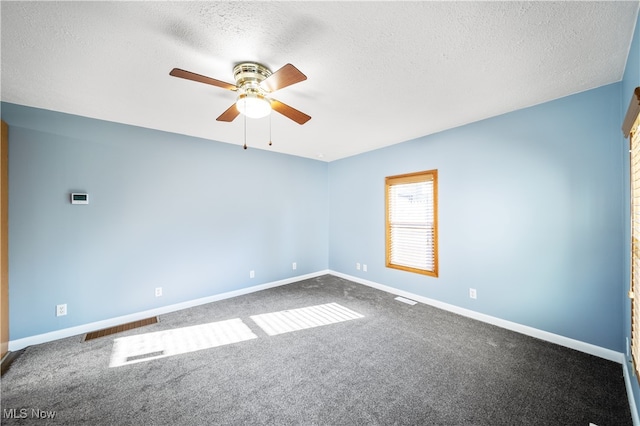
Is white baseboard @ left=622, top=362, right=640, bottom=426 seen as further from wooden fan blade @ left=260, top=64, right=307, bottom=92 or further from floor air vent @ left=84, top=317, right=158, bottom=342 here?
floor air vent @ left=84, top=317, right=158, bottom=342

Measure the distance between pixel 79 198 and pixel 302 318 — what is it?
2964mm

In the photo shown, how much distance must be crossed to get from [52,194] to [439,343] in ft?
14.5

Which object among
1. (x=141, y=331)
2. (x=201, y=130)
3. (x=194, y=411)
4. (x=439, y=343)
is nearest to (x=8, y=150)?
(x=201, y=130)

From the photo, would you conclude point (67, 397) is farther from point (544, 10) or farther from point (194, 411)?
point (544, 10)

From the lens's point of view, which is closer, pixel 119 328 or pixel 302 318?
pixel 119 328

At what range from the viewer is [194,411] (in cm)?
166

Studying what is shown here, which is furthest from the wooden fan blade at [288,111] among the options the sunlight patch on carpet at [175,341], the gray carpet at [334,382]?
the sunlight patch on carpet at [175,341]

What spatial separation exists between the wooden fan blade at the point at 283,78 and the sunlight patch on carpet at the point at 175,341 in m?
2.48

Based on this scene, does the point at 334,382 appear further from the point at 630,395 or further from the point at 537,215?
the point at 537,215

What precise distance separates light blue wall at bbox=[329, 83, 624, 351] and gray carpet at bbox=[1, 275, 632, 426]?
413mm

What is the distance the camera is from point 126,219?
3057 mm

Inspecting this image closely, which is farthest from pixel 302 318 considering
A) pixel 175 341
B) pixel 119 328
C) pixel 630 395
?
pixel 630 395

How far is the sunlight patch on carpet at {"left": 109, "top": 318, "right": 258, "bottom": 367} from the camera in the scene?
2.30 m

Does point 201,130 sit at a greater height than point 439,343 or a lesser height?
greater
